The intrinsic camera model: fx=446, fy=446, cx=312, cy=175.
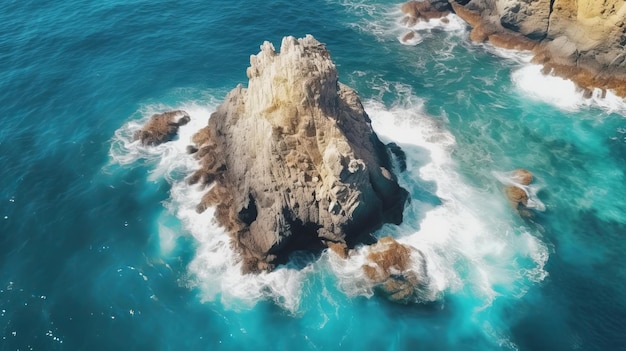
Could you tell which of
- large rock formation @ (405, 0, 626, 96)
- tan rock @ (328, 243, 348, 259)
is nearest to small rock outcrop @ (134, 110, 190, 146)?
tan rock @ (328, 243, 348, 259)

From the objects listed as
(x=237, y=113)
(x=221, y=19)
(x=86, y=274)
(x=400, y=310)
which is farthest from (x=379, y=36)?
(x=86, y=274)

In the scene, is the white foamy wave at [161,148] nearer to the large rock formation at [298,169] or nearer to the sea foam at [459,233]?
the large rock formation at [298,169]

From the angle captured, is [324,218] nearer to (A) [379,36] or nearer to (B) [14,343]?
(B) [14,343]

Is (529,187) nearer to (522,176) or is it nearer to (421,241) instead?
(522,176)

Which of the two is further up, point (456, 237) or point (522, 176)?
point (522, 176)

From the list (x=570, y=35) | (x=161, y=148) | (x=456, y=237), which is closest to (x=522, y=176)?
(x=456, y=237)

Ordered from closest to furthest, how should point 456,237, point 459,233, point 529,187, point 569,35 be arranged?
point 456,237 < point 459,233 < point 529,187 < point 569,35

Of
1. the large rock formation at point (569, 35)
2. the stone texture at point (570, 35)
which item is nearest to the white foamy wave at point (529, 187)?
the stone texture at point (570, 35)
